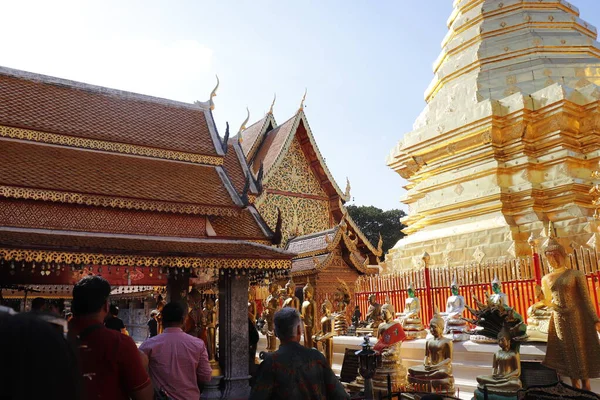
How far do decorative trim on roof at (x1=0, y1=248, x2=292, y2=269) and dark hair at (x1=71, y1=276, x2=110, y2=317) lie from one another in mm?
4087

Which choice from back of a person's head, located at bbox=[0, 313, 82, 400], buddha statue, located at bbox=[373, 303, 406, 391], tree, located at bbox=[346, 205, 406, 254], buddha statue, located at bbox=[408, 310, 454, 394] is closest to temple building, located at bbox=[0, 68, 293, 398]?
buddha statue, located at bbox=[373, 303, 406, 391]

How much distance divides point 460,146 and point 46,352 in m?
11.6

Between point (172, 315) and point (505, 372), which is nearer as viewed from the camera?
point (172, 315)

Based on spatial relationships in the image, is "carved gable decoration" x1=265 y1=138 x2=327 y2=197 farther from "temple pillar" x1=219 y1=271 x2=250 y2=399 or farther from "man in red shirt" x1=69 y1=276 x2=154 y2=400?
"man in red shirt" x1=69 y1=276 x2=154 y2=400

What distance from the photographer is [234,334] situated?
724 centimetres

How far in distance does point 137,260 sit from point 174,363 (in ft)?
10.9

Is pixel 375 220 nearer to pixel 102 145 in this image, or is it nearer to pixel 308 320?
pixel 308 320

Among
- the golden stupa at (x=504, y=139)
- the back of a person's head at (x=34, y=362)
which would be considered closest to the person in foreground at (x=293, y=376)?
the back of a person's head at (x=34, y=362)

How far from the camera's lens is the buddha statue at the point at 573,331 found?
4184 millimetres

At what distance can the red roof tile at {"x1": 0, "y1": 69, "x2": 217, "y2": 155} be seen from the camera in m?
7.78

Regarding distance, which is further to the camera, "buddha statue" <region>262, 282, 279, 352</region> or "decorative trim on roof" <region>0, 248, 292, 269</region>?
"buddha statue" <region>262, 282, 279, 352</region>

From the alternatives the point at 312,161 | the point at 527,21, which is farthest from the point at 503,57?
the point at 312,161

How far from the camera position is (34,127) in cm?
743

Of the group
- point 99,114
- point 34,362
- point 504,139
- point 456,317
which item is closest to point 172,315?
point 34,362
